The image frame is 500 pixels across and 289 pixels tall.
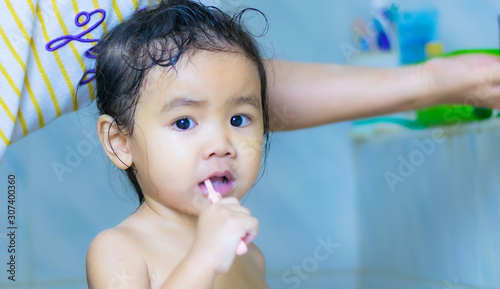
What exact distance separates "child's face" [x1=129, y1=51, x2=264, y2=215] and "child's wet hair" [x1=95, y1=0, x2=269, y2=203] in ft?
0.05

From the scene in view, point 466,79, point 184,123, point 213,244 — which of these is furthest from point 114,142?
point 466,79

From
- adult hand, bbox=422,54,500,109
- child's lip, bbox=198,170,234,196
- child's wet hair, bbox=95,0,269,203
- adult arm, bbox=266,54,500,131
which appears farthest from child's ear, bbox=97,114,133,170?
adult hand, bbox=422,54,500,109

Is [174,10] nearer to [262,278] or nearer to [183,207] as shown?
[183,207]

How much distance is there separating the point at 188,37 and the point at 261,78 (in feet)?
0.40

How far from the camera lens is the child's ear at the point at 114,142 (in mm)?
776

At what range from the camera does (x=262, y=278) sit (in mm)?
880

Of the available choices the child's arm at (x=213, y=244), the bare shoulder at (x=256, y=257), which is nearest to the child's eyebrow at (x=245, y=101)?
the child's arm at (x=213, y=244)

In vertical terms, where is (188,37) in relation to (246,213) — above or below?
above

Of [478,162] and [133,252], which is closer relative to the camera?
[133,252]

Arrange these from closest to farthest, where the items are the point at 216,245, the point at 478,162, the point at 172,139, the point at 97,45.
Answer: the point at 216,245 < the point at 172,139 < the point at 97,45 < the point at 478,162

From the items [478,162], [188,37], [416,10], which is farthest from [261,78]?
[416,10]

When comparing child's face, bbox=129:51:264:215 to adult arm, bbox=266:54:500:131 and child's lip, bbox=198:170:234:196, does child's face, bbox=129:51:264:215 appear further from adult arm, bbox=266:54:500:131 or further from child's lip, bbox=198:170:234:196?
adult arm, bbox=266:54:500:131

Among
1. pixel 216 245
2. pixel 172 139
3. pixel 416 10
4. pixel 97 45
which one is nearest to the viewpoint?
pixel 216 245

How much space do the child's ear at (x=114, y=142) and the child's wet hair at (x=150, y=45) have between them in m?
0.01
